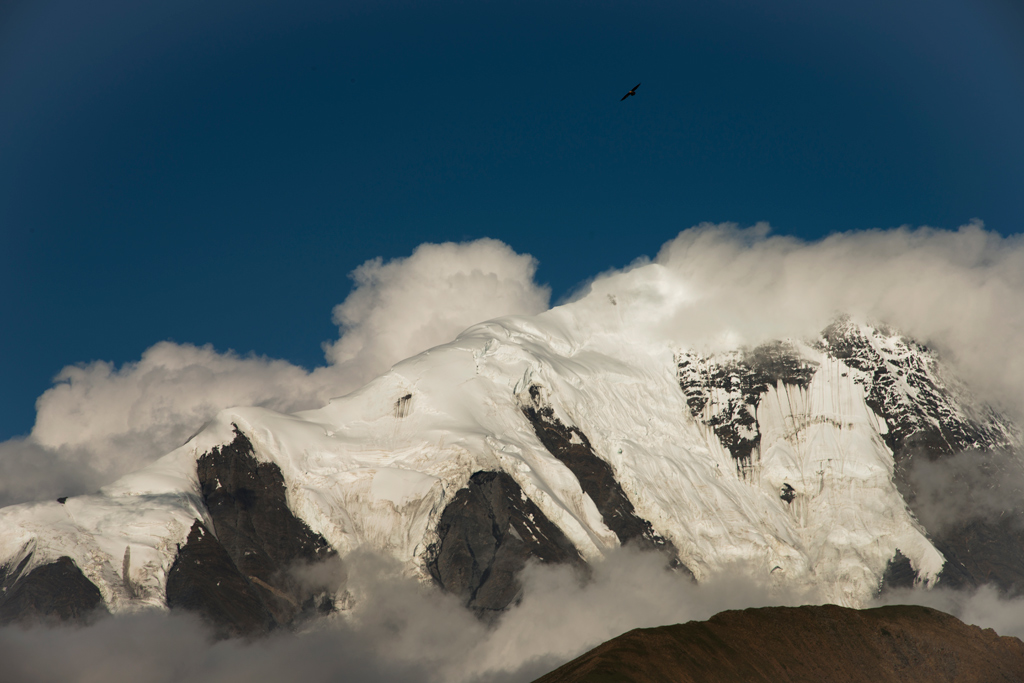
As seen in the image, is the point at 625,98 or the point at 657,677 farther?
the point at 657,677

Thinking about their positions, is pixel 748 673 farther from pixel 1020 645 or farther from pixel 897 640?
pixel 1020 645

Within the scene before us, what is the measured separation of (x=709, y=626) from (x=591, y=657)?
2451 centimetres

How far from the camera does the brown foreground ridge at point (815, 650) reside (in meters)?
154

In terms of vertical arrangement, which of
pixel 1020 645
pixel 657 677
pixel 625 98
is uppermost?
pixel 625 98

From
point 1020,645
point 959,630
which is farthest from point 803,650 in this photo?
point 1020,645

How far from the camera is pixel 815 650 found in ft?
552

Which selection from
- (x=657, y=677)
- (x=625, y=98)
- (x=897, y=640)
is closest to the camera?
(x=625, y=98)

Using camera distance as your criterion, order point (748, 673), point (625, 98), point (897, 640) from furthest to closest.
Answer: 1. point (897, 640)
2. point (748, 673)
3. point (625, 98)

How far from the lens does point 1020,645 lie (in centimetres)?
Result: 18162

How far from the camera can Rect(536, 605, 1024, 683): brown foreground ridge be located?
154250 mm

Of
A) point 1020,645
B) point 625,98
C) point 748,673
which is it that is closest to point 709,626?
point 748,673

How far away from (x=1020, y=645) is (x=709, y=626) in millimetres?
58147

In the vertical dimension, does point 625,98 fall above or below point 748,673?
above

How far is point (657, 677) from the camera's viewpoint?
486 feet
